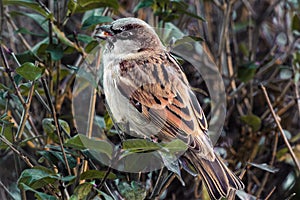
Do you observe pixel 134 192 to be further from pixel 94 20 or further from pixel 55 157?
pixel 94 20

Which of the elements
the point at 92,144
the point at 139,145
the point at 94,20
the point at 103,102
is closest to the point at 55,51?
the point at 94,20

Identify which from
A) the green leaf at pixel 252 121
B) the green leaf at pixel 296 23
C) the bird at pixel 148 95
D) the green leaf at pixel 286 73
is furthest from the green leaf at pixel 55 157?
the green leaf at pixel 296 23

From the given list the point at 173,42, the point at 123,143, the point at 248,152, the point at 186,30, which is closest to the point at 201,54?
the point at 186,30

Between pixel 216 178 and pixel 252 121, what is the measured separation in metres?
0.81

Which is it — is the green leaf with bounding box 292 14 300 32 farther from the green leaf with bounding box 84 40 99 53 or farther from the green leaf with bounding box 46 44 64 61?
the green leaf with bounding box 46 44 64 61

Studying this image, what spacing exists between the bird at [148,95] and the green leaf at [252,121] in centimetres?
65

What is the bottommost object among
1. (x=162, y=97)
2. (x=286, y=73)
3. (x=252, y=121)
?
(x=252, y=121)

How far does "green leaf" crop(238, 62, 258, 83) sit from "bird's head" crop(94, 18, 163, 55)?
697mm

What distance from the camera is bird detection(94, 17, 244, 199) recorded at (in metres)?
1.46

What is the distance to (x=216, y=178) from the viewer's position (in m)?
1.38

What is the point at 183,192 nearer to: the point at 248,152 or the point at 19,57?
the point at 248,152

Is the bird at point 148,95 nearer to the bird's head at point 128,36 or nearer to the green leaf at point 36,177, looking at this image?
the bird's head at point 128,36

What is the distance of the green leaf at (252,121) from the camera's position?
2.13 metres

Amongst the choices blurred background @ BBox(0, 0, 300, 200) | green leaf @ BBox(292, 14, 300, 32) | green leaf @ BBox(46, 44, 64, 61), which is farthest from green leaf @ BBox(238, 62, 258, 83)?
green leaf @ BBox(46, 44, 64, 61)
